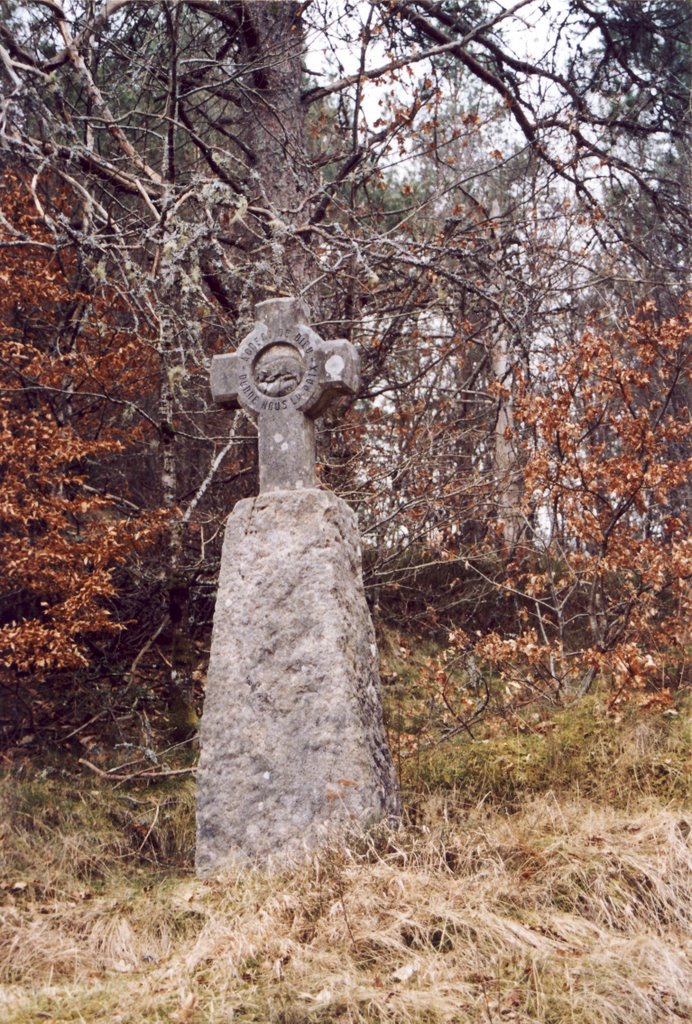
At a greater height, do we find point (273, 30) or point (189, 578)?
point (273, 30)

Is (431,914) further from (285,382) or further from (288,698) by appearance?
(285,382)

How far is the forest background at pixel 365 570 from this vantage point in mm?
3324

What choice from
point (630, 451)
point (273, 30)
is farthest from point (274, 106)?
point (630, 451)

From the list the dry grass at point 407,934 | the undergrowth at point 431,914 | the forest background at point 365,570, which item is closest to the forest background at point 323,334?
the forest background at point 365,570

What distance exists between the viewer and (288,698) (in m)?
4.43

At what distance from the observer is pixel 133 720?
7602 millimetres

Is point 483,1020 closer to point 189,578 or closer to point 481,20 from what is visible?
point 189,578

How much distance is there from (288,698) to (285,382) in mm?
1699

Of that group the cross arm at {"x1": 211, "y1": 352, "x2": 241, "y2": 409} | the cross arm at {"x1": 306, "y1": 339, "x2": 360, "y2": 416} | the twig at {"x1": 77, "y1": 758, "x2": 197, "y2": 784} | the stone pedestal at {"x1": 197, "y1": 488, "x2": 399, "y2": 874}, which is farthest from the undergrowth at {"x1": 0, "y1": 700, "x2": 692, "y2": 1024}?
the cross arm at {"x1": 211, "y1": 352, "x2": 241, "y2": 409}

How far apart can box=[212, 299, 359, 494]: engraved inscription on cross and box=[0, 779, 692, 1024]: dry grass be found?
1.96m

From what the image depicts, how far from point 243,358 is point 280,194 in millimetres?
3364

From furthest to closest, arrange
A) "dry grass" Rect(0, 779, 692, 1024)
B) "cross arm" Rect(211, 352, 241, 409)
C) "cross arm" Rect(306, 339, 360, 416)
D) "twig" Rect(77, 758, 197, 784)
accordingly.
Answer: "twig" Rect(77, 758, 197, 784) < "cross arm" Rect(211, 352, 241, 409) < "cross arm" Rect(306, 339, 360, 416) < "dry grass" Rect(0, 779, 692, 1024)

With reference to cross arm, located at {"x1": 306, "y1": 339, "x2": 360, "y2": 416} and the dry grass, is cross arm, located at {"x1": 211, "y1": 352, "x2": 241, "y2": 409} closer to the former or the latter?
cross arm, located at {"x1": 306, "y1": 339, "x2": 360, "y2": 416}

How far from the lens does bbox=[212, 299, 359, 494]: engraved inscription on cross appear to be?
4.86m
